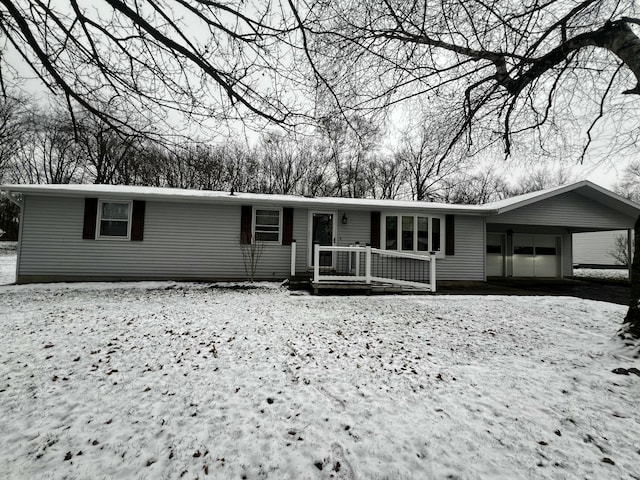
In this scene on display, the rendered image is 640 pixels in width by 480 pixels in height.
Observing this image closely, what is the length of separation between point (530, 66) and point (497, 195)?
29299 mm

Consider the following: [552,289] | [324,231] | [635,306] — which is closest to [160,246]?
[324,231]

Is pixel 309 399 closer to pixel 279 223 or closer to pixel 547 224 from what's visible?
pixel 279 223

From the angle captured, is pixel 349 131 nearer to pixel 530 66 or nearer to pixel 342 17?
pixel 342 17


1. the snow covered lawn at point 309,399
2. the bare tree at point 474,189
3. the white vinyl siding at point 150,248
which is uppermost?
the bare tree at point 474,189

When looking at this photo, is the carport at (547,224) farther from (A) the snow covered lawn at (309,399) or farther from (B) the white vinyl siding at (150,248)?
(B) the white vinyl siding at (150,248)

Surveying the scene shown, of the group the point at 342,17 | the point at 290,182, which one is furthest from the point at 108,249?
the point at 290,182

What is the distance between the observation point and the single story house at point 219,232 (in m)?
7.97

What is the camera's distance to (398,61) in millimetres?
3738

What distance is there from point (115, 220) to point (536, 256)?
1727cm

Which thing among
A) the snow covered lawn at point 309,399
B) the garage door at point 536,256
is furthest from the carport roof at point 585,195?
the snow covered lawn at point 309,399

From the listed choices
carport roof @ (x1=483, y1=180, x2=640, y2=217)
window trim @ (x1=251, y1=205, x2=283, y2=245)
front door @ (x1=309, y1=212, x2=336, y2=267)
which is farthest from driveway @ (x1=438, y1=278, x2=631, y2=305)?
window trim @ (x1=251, y1=205, x2=283, y2=245)

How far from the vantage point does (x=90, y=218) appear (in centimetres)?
809

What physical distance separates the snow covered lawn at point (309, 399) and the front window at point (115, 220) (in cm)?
421

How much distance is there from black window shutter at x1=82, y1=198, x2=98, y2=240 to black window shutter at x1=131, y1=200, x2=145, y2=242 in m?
1.03
